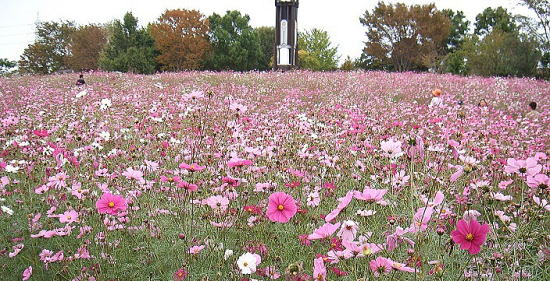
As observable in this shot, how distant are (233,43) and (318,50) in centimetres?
805

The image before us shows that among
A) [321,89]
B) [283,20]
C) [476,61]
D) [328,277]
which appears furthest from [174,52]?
[328,277]

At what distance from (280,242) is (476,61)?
23.1 metres

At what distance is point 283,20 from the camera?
21.9 meters

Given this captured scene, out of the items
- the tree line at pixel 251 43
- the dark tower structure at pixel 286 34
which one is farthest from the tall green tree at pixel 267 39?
the dark tower structure at pixel 286 34

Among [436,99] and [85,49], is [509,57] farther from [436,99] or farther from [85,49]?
[85,49]

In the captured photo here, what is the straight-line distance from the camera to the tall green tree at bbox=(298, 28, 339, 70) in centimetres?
3603

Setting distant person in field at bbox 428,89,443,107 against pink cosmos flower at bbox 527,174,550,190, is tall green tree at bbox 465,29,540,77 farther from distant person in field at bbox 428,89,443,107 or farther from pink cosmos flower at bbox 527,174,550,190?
pink cosmos flower at bbox 527,174,550,190

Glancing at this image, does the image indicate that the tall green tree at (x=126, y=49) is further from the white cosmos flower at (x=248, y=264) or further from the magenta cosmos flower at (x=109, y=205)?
the white cosmos flower at (x=248, y=264)

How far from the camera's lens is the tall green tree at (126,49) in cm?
2681

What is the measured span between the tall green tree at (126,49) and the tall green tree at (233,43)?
5409mm

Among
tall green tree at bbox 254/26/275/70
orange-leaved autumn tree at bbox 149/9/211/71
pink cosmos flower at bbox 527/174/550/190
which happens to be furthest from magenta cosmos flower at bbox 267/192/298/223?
tall green tree at bbox 254/26/275/70

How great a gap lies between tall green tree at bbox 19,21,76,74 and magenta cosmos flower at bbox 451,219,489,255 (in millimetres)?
44189

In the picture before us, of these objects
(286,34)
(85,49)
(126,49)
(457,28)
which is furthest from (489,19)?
(85,49)

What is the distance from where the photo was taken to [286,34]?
21953 millimetres
